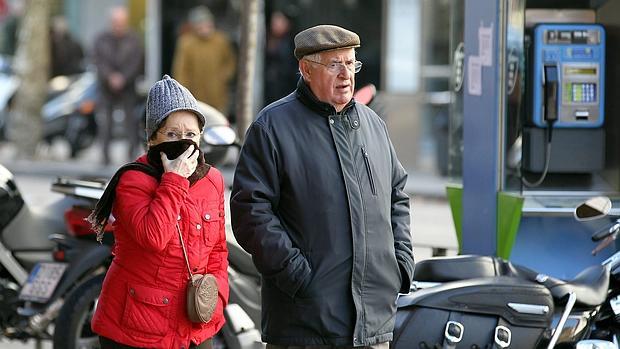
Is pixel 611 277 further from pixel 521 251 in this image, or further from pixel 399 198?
pixel 521 251

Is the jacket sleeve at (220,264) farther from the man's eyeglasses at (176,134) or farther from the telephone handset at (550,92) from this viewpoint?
the telephone handset at (550,92)

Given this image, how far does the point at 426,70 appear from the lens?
55.4 ft

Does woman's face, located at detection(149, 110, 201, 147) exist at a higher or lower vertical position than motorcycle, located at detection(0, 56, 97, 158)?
higher

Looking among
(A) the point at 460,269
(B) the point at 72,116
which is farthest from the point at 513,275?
(B) the point at 72,116

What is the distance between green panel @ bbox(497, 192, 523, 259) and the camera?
21.4 ft

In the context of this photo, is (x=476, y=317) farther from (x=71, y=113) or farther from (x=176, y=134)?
(x=71, y=113)

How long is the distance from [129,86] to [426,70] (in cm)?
383

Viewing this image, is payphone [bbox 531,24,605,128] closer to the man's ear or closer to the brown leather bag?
the man's ear

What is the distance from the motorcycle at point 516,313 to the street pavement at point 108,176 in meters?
4.78

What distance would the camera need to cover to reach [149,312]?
13.4 ft

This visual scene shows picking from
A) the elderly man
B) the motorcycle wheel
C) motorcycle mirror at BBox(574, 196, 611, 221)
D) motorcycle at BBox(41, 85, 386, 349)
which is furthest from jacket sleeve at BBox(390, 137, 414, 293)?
the motorcycle wheel

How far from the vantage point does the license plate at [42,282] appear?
21.1 feet

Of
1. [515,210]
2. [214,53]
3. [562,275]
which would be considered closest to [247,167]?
[515,210]

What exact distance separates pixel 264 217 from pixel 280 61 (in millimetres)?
13185
